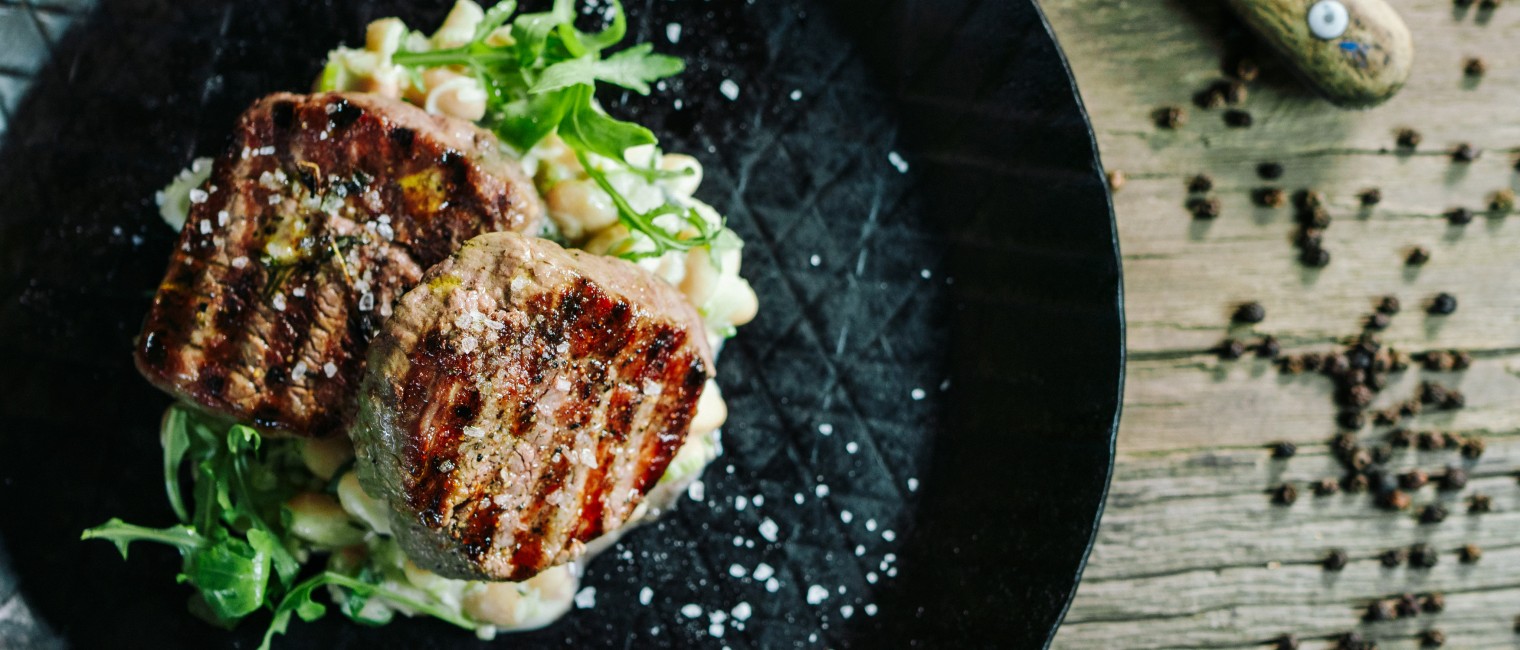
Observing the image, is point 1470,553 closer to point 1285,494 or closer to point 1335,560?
point 1335,560

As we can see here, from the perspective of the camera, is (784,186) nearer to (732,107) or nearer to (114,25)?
(732,107)

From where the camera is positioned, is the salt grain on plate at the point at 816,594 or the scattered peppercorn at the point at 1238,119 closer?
the salt grain on plate at the point at 816,594

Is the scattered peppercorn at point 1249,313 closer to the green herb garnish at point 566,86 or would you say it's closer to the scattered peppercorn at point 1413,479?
the scattered peppercorn at point 1413,479

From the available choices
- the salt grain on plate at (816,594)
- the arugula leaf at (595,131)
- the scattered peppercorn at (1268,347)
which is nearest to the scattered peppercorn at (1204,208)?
the scattered peppercorn at (1268,347)

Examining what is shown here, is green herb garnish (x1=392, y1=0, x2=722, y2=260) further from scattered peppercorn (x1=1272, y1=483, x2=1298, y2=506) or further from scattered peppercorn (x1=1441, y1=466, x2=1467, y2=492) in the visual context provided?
scattered peppercorn (x1=1441, y1=466, x2=1467, y2=492)

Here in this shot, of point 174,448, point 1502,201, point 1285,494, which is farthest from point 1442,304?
point 174,448

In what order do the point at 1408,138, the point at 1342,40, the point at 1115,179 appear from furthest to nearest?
the point at 1408,138, the point at 1115,179, the point at 1342,40
